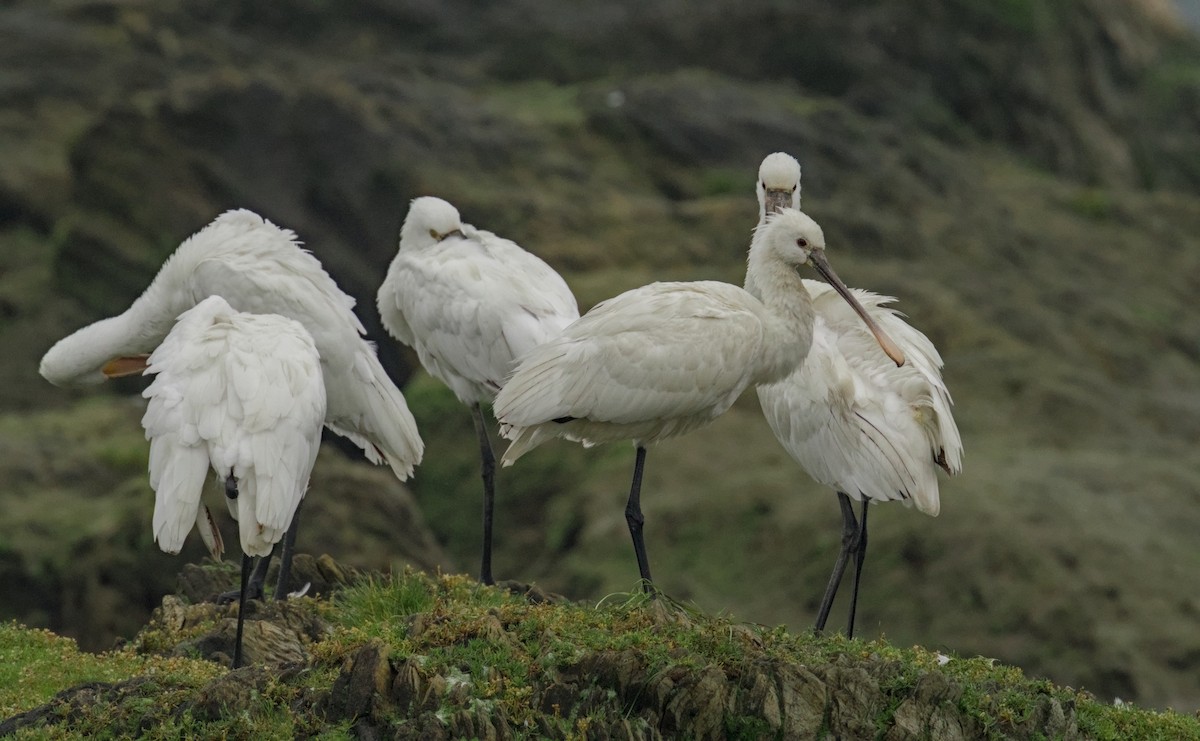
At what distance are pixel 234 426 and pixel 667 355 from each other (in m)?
2.62

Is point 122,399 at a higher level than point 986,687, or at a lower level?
lower

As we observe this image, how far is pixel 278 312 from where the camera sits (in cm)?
1355

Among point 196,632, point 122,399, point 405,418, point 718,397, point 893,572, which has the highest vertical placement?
point 718,397

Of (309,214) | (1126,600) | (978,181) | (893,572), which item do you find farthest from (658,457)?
(978,181)

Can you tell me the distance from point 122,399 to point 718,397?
613 inches

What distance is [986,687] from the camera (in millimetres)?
10680

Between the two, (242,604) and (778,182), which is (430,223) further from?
(242,604)

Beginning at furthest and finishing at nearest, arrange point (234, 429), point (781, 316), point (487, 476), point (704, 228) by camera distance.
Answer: point (704, 228) < point (487, 476) < point (781, 316) < point (234, 429)

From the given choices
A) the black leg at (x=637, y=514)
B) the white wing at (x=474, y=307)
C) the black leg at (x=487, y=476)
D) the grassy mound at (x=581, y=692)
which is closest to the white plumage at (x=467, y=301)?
the white wing at (x=474, y=307)

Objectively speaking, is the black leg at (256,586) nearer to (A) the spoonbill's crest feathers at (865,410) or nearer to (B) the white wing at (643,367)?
(B) the white wing at (643,367)

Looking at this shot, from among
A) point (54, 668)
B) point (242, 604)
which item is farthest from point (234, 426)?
point (54, 668)

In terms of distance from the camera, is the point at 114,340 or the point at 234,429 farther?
the point at 114,340

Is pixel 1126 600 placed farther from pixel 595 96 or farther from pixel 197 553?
pixel 595 96

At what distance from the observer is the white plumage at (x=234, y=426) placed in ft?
36.4
